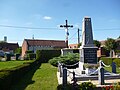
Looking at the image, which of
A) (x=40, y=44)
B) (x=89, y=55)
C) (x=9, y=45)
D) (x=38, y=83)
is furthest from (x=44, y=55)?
(x=9, y=45)

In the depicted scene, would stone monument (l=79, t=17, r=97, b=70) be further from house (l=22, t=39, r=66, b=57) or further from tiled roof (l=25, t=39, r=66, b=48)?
tiled roof (l=25, t=39, r=66, b=48)

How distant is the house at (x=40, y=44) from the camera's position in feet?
243

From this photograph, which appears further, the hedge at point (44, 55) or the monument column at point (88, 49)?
the hedge at point (44, 55)

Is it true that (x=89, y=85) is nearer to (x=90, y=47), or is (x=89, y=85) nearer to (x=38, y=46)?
(x=90, y=47)

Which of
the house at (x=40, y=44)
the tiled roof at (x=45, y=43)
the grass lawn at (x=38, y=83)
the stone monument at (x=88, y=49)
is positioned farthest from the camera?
the tiled roof at (x=45, y=43)

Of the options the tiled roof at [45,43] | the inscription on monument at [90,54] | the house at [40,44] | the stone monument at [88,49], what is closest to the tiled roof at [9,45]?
the house at [40,44]

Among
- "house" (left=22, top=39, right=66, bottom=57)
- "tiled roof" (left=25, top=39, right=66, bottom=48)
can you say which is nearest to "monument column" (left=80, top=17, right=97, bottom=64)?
"house" (left=22, top=39, right=66, bottom=57)

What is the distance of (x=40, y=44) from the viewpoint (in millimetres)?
75812

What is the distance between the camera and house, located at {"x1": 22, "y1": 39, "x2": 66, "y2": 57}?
243 ft

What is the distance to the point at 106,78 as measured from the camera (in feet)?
49.6

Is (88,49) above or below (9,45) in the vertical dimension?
below

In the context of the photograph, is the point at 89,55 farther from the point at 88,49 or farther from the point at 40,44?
the point at 40,44

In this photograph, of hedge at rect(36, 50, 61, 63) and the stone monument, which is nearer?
the stone monument

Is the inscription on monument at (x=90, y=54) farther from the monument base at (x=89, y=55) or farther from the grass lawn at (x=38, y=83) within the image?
the grass lawn at (x=38, y=83)
